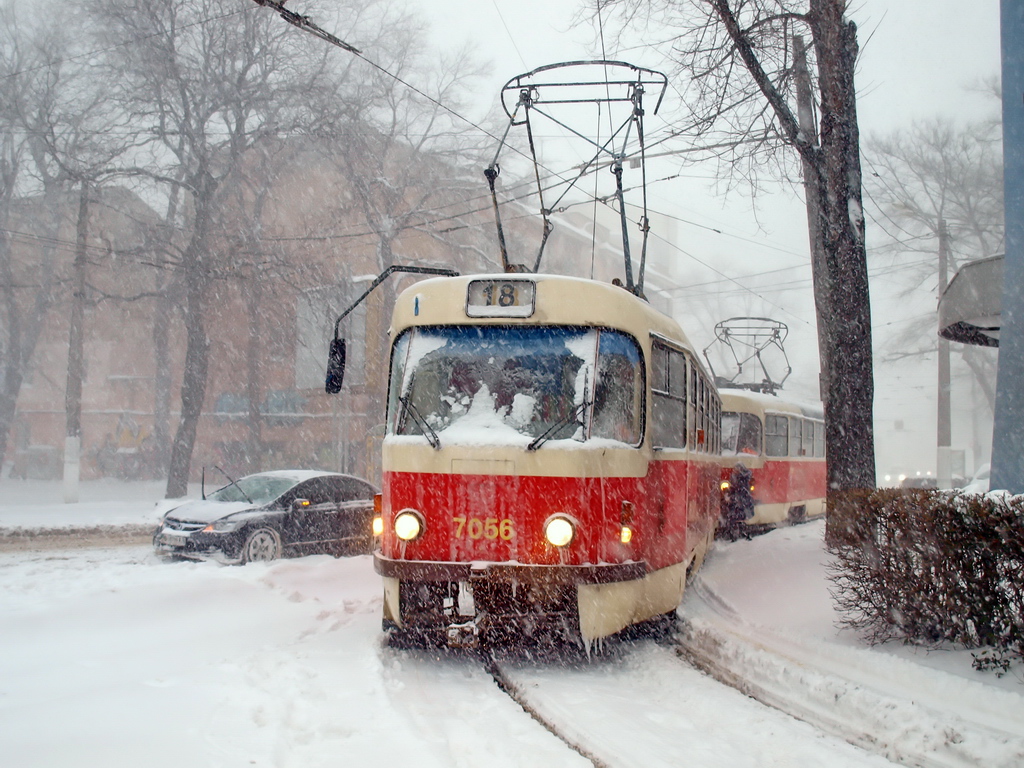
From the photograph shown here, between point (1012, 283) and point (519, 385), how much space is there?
618 cm

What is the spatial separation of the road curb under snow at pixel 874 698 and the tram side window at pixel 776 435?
11.3 metres

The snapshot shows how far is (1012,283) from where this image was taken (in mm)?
9453

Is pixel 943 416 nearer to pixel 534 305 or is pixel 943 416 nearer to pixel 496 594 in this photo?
pixel 534 305

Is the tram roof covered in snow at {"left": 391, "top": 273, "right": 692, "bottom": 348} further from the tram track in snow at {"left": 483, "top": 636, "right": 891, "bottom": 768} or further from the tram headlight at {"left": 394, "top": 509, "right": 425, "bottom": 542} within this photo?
the tram track in snow at {"left": 483, "top": 636, "right": 891, "bottom": 768}

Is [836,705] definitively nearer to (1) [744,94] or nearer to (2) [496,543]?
(2) [496,543]

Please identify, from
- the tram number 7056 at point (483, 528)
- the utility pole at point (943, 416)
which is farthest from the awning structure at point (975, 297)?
Result: the utility pole at point (943, 416)

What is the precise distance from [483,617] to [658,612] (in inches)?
63.5

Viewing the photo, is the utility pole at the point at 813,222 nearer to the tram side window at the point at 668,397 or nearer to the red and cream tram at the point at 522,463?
the tram side window at the point at 668,397

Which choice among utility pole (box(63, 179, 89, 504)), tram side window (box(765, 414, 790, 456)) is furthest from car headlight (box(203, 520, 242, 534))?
utility pole (box(63, 179, 89, 504))

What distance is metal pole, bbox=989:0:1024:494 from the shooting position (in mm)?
9453

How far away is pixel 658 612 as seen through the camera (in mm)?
7051

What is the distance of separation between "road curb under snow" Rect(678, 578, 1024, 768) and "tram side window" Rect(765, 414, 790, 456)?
1126 centimetres

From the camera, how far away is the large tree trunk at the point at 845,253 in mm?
10836

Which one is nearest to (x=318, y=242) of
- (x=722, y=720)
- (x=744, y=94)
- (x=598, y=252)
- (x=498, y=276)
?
(x=744, y=94)
